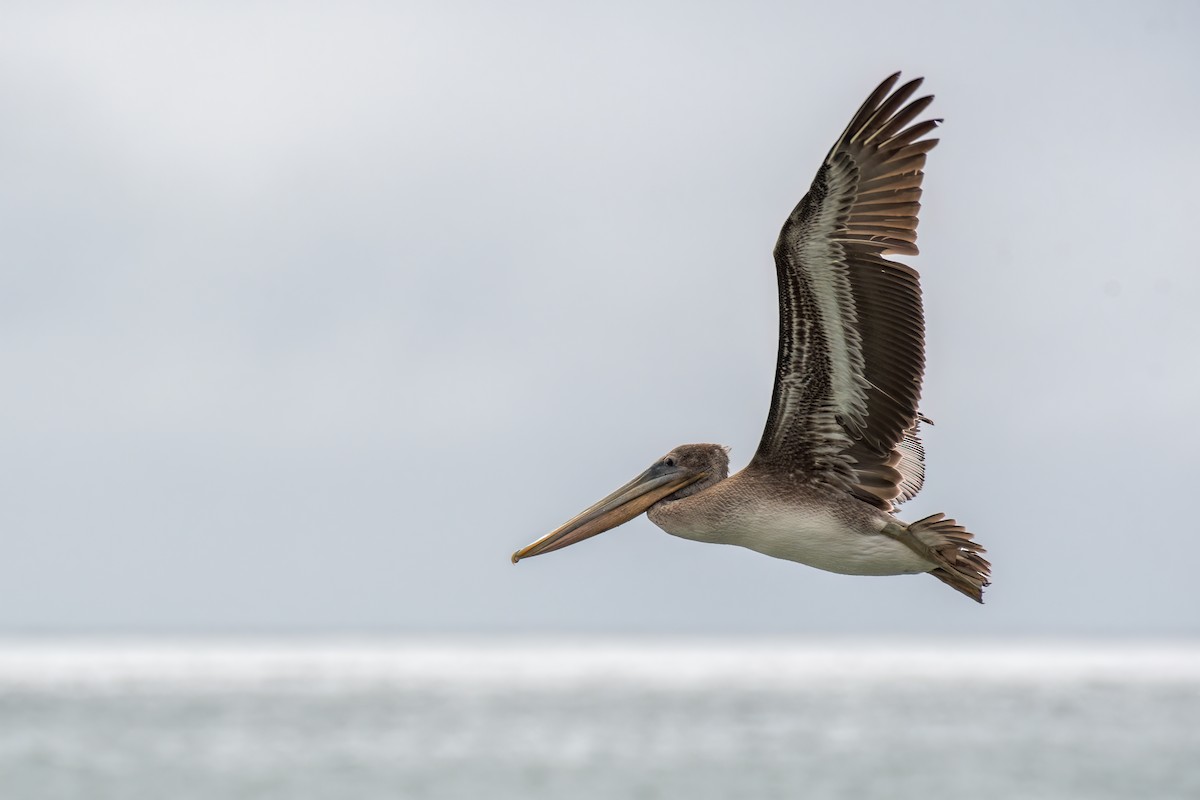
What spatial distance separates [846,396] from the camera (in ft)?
26.6

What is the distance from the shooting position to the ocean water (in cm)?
5278

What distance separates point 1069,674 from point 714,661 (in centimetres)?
5282

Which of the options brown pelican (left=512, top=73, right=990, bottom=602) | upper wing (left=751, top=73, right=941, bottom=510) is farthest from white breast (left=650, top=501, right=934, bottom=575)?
upper wing (left=751, top=73, right=941, bottom=510)

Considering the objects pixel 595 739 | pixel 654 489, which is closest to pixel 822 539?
pixel 654 489

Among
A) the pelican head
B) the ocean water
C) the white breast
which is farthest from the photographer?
the ocean water

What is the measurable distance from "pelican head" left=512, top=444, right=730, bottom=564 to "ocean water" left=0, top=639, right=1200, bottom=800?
43237 millimetres

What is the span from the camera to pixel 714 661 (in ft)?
603

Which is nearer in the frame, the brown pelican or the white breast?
the brown pelican

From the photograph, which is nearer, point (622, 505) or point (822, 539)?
point (822, 539)

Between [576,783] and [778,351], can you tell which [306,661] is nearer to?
[576,783]

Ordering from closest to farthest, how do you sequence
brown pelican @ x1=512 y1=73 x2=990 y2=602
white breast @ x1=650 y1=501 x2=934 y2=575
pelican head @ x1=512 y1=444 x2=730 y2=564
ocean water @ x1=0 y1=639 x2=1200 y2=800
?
brown pelican @ x1=512 y1=73 x2=990 y2=602 → white breast @ x1=650 y1=501 x2=934 y2=575 → pelican head @ x1=512 y1=444 x2=730 y2=564 → ocean water @ x1=0 y1=639 x2=1200 y2=800

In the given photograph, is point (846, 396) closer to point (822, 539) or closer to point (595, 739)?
point (822, 539)

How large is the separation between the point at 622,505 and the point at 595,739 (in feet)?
206

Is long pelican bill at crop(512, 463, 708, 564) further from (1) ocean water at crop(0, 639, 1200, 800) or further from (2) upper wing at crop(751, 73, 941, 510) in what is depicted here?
(1) ocean water at crop(0, 639, 1200, 800)
